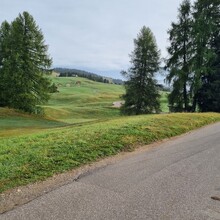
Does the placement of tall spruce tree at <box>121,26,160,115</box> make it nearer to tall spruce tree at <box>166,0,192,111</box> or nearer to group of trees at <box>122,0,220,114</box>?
group of trees at <box>122,0,220,114</box>

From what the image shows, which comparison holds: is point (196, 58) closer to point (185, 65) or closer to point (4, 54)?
point (185, 65)

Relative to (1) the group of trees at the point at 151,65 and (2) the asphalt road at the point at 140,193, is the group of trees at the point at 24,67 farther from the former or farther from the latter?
(2) the asphalt road at the point at 140,193

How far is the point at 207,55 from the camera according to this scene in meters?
27.3

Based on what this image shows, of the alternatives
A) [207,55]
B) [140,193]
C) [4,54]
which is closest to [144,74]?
[207,55]

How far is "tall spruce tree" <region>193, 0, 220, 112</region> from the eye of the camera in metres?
27.7

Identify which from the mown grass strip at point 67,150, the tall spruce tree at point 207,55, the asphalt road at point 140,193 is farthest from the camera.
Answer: the tall spruce tree at point 207,55

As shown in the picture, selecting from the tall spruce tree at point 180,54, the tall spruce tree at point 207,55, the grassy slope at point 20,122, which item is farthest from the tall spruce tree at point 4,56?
the tall spruce tree at point 207,55

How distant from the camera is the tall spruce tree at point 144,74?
3441 cm

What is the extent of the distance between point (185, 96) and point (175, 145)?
20.6m

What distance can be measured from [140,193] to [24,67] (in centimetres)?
3288

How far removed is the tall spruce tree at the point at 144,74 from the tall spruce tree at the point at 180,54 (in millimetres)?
3883

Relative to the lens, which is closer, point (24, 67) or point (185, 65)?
point (185, 65)

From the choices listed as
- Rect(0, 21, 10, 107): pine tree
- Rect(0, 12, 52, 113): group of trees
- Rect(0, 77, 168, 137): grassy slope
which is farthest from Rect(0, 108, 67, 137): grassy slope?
Rect(0, 21, 10, 107): pine tree

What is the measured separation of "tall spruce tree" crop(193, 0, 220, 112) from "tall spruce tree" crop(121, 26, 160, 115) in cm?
645
